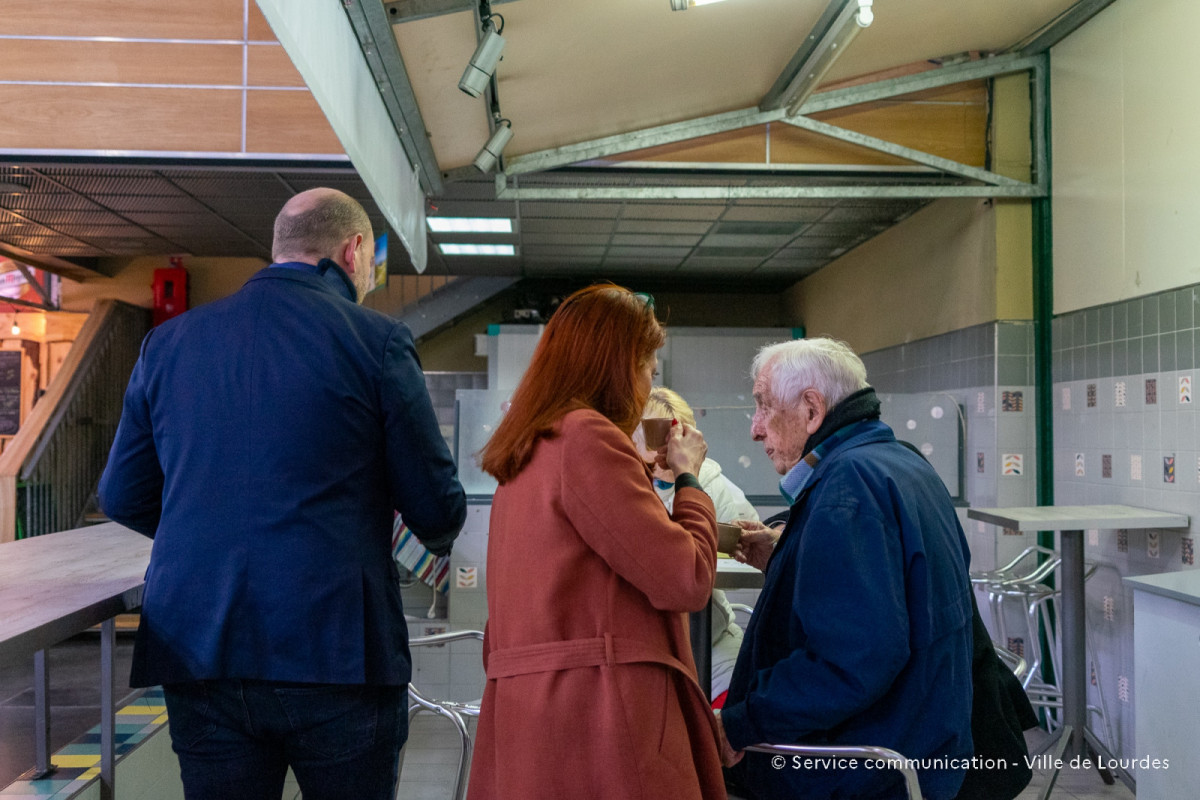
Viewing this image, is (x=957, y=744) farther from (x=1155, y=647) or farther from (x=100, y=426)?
(x=100, y=426)

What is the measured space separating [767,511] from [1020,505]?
4.79 ft

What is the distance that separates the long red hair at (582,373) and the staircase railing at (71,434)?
21.0 ft

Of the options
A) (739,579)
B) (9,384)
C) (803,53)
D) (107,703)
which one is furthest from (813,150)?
(9,384)

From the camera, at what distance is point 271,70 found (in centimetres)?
456

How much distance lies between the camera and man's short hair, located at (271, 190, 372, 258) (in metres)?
1.50

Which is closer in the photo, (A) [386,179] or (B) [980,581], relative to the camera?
(A) [386,179]

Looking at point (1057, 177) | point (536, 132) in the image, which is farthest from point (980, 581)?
point (536, 132)

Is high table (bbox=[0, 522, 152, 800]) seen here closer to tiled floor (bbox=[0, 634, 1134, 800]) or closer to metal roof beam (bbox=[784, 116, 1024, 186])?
tiled floor (bbox=[0, 634, 1134, 800])

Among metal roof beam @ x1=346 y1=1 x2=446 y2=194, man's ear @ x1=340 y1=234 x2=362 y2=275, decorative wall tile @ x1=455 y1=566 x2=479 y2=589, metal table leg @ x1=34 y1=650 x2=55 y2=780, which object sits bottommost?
decorative wall tile @ x1=455 y1=566 x2=479 y2=589

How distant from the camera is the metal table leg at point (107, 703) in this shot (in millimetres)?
1730

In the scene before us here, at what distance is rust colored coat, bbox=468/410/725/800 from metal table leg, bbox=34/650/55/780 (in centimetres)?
120

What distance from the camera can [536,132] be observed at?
4379 millimetres

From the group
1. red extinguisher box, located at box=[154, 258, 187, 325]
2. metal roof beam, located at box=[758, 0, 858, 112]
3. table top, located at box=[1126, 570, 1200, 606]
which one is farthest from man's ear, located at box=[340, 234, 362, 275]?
red extinguisher box, located at box=[154, 258, 187, 325]

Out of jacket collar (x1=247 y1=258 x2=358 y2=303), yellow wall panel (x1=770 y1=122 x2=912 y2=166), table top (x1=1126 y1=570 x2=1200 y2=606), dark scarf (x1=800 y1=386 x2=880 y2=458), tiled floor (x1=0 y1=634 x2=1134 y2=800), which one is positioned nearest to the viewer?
jacket collar (x1=247 y1=258 x2=358 y2=303)
